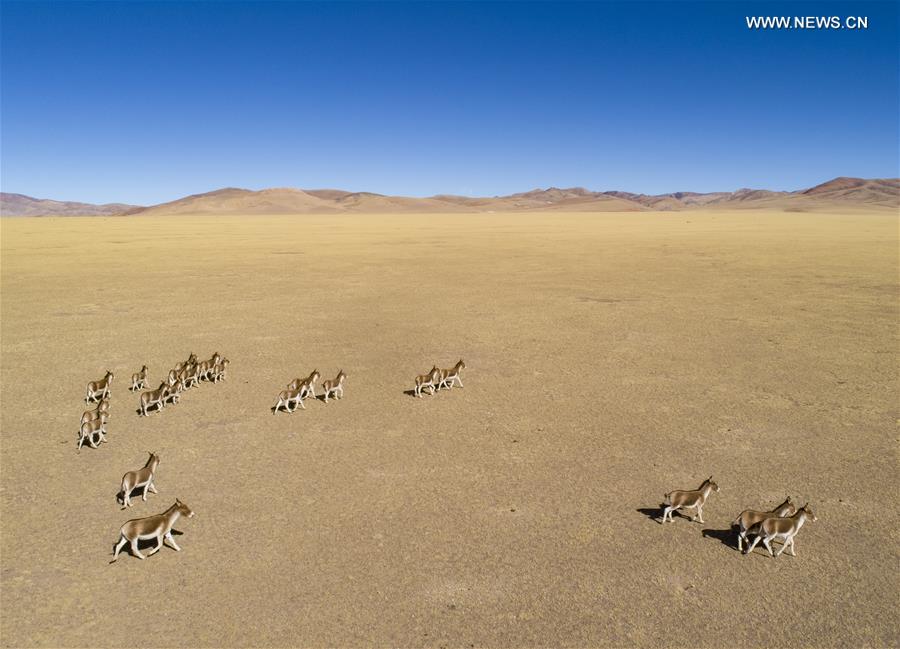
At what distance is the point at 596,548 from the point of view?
6.18m

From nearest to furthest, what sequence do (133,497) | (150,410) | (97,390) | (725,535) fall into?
(725,535), (133,497), (150,410), (97,390)

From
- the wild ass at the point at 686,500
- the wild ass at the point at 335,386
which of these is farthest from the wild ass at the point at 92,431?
the wild ass at the point at 686,500

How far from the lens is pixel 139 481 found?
23.0 feet

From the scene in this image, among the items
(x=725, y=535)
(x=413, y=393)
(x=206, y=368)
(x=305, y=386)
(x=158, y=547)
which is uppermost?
(x=206, y=368)

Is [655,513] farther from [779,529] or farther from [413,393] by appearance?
[413,393]

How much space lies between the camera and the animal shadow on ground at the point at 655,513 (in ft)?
22.2

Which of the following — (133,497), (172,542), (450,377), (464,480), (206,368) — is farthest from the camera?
(206,368)

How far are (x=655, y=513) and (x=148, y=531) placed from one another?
611cm

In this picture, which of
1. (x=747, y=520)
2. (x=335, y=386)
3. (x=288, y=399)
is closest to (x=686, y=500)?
(x=747, y=520)

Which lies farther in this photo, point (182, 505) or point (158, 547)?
point (182, 505)

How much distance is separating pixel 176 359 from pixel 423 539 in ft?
33.3

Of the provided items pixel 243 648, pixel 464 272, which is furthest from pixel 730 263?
pixel 243 648

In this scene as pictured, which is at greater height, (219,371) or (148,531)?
(219,371)

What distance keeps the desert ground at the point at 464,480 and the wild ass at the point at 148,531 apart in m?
0.16
